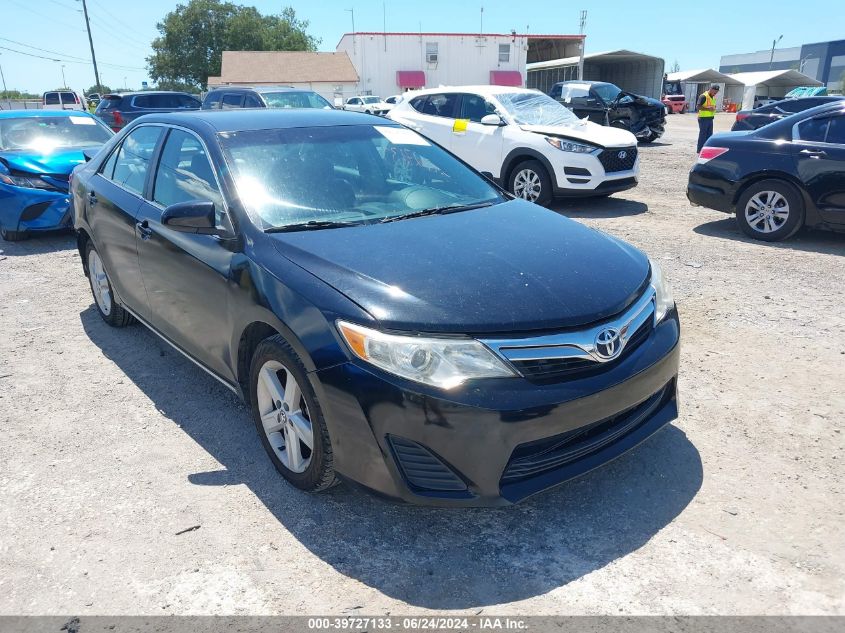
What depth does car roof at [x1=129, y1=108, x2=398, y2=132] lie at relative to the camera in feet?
12.3

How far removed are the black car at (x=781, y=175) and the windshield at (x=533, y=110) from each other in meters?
2.50

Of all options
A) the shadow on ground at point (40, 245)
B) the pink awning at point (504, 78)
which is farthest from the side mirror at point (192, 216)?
the pink awning at point (504, 78)

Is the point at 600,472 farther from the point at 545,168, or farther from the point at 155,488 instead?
the point at 545,168

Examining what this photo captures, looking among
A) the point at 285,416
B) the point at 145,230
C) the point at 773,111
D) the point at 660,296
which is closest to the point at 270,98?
the point at 145,230

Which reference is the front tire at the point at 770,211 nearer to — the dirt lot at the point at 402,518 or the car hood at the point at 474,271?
the dirt lot at the point at 402,518

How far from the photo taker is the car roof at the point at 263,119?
3.74m

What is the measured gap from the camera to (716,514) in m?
2.79

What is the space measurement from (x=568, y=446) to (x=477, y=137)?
7.82m

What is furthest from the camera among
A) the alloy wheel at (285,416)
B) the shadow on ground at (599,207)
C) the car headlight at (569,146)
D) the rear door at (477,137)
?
the rear door at (477,137)

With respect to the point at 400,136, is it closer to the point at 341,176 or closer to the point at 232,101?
the point at 341,176

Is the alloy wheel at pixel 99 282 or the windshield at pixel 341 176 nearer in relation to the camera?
the windshield at pixel 341 176

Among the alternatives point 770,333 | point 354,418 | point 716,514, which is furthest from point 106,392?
point 770,333

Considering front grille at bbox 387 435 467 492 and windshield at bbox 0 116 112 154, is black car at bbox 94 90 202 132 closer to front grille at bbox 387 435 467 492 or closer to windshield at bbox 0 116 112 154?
windshield at bbox 0 116 112 154

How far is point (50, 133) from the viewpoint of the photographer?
8.78 meters
